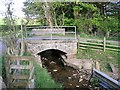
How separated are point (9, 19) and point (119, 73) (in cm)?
555

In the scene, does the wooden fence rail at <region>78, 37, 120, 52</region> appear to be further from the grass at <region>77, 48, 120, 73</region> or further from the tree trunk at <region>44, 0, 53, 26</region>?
the tree trunk at <region>44, 0, 53, 26</region>

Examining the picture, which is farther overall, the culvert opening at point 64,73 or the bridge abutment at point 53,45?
the bridge abutment at point 53,45

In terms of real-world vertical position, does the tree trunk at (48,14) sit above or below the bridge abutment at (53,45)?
above

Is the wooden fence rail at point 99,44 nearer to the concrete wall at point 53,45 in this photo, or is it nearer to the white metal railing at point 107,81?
the concrete wall at point 53,45

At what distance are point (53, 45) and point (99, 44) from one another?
2692 millimetres

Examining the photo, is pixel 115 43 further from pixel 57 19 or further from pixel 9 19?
pixel 57 19

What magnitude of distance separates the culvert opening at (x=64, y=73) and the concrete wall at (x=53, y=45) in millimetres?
602

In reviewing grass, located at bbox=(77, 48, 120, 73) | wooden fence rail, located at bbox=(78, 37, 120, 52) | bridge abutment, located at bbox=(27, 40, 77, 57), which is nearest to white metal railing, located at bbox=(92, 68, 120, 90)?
grass, located at bbox=(77, 48, 120, 73)

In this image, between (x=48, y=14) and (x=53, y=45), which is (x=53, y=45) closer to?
(x=53, y=45)

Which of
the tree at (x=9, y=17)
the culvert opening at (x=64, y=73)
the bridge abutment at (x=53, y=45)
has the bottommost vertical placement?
the culvert opening at (x=64, y=73)

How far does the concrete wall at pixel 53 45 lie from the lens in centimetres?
1297

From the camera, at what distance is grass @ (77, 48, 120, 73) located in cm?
1061

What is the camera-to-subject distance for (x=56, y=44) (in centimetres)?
1303

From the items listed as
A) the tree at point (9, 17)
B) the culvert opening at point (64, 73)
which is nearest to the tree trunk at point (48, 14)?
the culvert opening at point (64, 73)
